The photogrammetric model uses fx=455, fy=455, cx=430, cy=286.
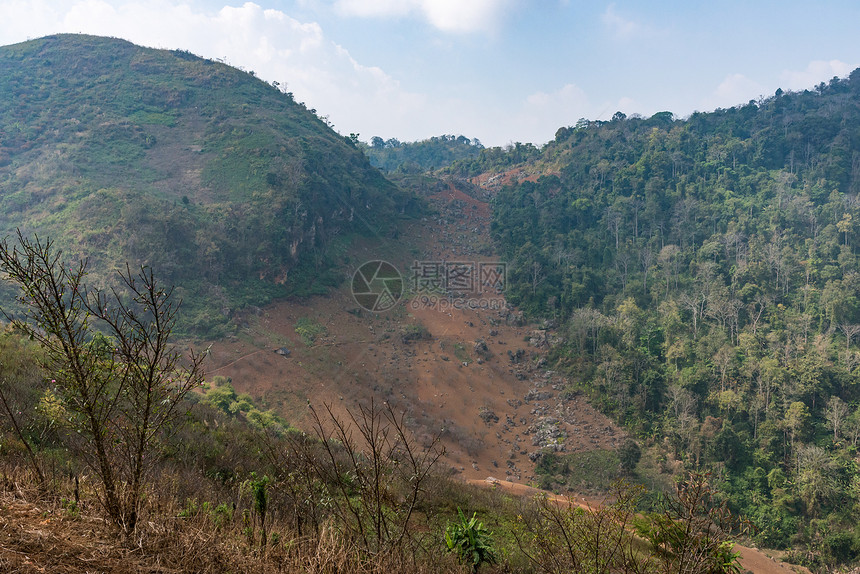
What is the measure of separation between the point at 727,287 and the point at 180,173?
105ft

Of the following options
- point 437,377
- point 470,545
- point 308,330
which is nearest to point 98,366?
point 470,545

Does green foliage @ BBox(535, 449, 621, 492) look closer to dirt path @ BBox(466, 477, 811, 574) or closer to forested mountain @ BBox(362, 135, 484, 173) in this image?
dirt path @ BBox(466, 477, 811, 574)

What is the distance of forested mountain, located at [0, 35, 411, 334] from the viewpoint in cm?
2128

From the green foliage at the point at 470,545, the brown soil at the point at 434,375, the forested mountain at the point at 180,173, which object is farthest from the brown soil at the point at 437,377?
the green foliage at the point at 470,545

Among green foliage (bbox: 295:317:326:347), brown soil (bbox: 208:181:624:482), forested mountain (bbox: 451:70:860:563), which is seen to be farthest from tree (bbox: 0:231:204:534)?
forested mountain (bbox: 451:70:860:563)

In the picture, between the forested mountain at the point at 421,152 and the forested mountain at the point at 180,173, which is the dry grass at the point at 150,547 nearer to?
the forested mountain at the point at 180,173

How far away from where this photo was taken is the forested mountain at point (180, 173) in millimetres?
21281

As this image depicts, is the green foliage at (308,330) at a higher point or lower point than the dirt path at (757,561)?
higher

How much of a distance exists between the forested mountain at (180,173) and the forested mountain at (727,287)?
42.5ft

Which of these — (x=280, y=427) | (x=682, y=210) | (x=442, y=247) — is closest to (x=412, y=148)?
(x=442, y=247)

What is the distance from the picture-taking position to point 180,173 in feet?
93.6

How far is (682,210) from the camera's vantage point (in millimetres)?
29406

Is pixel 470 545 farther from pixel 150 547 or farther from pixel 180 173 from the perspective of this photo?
pixel 180 173

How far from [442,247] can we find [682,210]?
15.9 metres
